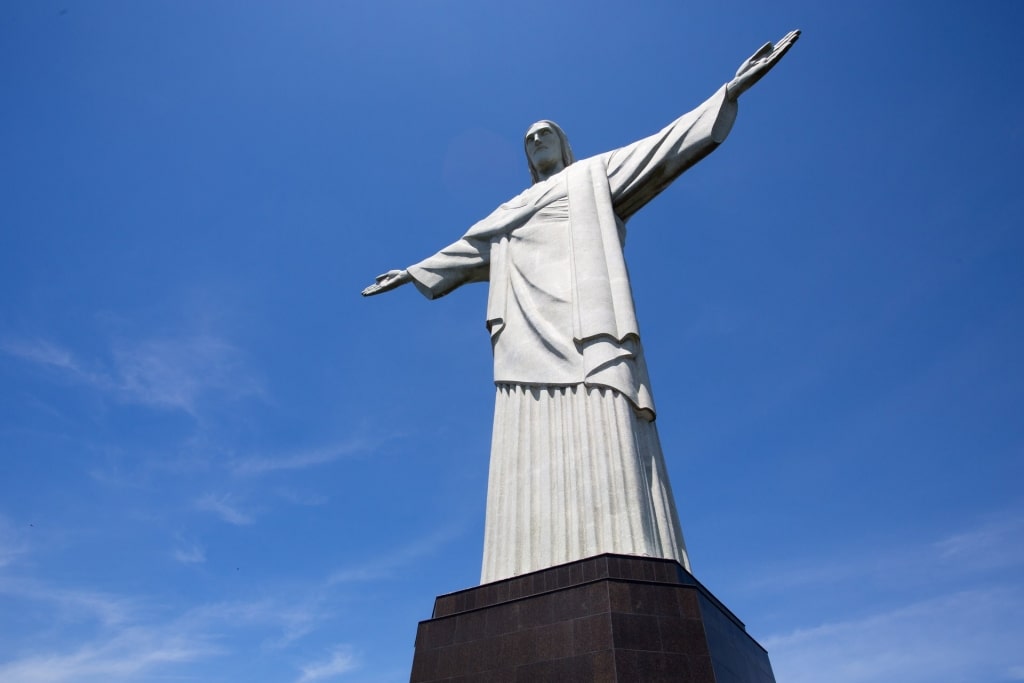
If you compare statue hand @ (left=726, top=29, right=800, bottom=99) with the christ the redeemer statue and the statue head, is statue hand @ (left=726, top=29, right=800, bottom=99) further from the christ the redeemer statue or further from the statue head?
the statue head

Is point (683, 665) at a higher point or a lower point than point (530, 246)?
lower

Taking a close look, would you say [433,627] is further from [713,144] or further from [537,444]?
[713,144]

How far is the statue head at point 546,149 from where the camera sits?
36.8 ft

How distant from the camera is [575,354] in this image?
26.7ft

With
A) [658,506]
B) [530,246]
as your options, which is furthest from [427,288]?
[658,506]

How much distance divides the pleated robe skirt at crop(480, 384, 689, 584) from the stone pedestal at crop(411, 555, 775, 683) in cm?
45

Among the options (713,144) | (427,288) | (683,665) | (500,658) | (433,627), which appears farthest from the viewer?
(427,288)

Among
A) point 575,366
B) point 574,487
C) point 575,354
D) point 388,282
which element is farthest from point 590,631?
point 388,282

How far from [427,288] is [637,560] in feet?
20.1

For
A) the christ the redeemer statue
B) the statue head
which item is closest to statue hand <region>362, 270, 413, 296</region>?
the christ the redeemer statue

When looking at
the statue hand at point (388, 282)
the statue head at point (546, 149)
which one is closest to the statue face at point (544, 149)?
the statue head at point (546, 149)

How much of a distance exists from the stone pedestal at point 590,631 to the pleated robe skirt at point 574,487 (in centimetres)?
45

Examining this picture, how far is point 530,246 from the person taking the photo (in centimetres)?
978

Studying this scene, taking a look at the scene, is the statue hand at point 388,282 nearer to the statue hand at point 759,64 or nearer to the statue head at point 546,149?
the statue head at point 546,149
